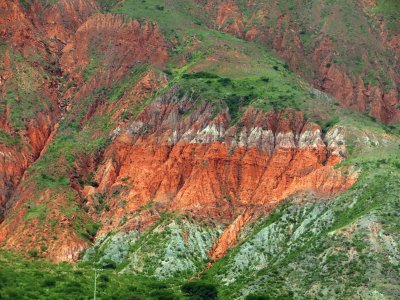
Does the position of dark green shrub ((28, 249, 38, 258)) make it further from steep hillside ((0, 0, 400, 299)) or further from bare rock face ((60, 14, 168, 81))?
bare rock face ((60, 14, 168, 81))

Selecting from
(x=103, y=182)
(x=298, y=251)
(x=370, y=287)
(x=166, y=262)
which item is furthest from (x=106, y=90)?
(x=370, y=287)

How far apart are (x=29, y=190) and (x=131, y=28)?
145ft

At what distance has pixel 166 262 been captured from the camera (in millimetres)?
117312

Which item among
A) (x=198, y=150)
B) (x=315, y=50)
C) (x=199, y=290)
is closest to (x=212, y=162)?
(x=198, y=150)

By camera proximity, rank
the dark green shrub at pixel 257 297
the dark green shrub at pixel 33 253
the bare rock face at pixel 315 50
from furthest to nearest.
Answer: the bare rock face at pixel 315 50 → the dark green shrub at pixel 33 253 → the dark green shrub at pixel 257 297

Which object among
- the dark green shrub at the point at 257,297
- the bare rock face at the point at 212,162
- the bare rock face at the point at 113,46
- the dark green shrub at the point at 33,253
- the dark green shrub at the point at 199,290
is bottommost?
the dark green shrub at the point at 257,297

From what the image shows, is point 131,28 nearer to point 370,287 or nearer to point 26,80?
point 26,80

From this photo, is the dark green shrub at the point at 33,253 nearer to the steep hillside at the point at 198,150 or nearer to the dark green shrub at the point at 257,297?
the steep hillside at the point at 198,150

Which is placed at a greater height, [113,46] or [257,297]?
[113,46]

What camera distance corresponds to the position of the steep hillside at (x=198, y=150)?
361 feet

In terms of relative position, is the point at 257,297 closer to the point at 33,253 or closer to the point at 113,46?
the point at 33,253

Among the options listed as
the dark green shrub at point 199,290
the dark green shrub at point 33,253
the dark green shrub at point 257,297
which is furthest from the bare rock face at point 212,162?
the dark green shrub at point 257,297

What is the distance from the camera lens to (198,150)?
134125 mm

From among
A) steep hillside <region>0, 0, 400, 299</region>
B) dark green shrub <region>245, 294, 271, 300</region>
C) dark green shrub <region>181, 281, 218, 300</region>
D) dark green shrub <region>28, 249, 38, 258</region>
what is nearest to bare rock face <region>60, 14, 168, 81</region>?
steep hillside <region>0, 0, 400, 299</region>
